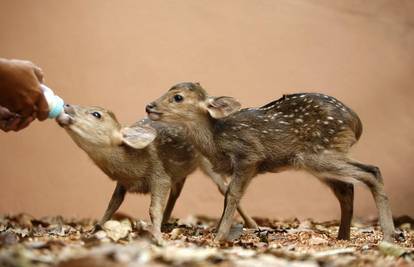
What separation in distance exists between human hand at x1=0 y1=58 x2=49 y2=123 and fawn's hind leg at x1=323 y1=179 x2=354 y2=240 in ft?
7.31

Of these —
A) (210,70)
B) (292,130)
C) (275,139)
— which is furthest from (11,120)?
(210,70)

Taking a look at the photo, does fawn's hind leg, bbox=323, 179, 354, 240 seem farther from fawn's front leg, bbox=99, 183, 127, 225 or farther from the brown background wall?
the brown background wall

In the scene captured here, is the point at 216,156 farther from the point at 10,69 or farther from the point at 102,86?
the point at 102,86

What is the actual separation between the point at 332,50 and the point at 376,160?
1.40m

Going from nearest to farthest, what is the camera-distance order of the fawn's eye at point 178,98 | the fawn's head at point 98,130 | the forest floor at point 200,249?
the forest floor at point 200,249 < the fawn's head at point 98,130 < the fawn's eye at point 178,98

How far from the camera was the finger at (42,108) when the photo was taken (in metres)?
3.98

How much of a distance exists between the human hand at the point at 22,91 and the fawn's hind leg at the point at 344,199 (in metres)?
2.23

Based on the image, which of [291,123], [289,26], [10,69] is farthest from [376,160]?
[10,69]

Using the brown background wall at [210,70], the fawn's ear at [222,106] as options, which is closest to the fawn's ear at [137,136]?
the fawn's ear at [222,106]

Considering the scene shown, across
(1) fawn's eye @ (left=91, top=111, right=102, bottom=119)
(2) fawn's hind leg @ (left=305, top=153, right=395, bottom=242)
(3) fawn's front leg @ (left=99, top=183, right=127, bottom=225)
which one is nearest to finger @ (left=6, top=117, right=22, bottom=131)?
(1) fawn's eye @ (left=91, top=111, right=102, bottom=119)

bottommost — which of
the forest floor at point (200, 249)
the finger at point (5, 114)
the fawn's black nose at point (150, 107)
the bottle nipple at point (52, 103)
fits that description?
the forest floor at point (200, 249)

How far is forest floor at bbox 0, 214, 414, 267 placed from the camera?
260 centimetres

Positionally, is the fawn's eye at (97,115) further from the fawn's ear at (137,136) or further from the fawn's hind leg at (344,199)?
the fawn's hind leg at (344,199)

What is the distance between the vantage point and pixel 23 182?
6.80 metres
